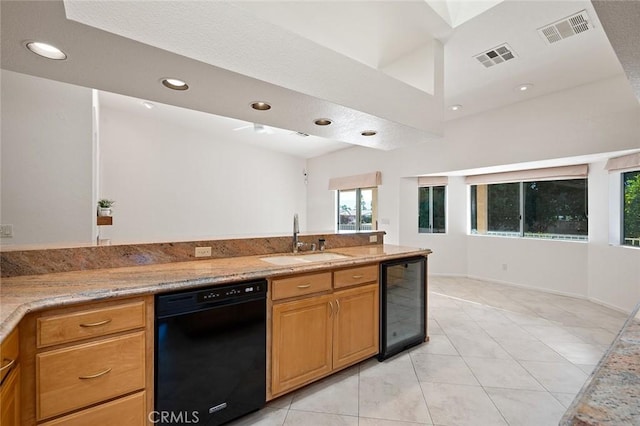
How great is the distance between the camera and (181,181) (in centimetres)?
568

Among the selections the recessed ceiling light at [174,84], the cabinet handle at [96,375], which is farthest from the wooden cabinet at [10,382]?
the recessed ceiling light at [174,84]

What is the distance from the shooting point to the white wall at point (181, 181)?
4.97 meters

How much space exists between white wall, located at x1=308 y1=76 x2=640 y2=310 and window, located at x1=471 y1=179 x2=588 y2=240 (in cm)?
23

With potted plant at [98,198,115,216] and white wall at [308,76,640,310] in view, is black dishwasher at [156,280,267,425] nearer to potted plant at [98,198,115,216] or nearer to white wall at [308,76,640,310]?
potted plant at [98,198,115,216]

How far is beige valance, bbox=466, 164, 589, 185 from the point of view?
441 cm

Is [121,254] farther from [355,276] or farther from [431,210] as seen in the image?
[431,210]

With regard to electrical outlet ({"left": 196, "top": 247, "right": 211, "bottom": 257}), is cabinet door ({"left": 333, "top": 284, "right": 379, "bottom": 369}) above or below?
below

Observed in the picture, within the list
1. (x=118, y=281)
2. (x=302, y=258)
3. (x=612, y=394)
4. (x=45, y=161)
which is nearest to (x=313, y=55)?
(x=302, y=258)

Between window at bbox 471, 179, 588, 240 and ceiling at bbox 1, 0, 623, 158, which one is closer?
ceiling at bbox 1, 0, 623, 158

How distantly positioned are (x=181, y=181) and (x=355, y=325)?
15.7ft

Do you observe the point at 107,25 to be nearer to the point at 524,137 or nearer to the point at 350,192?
the point at 524,137

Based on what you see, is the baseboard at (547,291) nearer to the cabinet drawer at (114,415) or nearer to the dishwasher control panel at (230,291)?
the dishwasher control panel at (230,291)

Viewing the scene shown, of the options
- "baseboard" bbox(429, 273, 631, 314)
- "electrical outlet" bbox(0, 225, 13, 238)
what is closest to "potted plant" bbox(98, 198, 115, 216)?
"electrical outlet" bbox(0, 225, 13, 238)

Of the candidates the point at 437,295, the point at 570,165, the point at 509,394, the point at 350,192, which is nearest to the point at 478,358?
the point at 509,394
